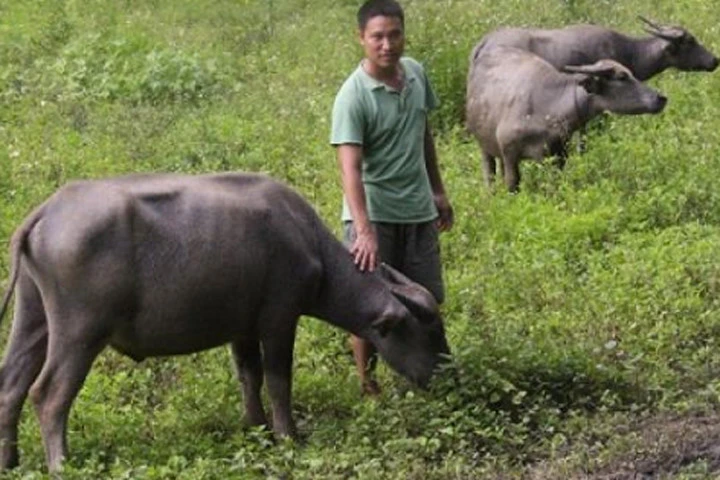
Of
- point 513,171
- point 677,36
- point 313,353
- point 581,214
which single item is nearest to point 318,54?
point 677,36

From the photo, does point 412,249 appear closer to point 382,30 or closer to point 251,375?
point 251,375

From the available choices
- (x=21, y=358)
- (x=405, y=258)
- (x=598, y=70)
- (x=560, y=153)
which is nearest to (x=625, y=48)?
(x=598, y=70)

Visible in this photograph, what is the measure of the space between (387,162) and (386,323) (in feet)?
2.43

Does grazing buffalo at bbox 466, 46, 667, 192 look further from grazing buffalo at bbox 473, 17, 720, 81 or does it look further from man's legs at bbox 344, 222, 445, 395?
man's legs at bbox 344, 222, 445, 395

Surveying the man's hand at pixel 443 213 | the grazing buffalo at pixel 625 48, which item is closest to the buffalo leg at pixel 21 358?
the man's hand at pixel 443 213

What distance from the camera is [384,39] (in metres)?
7.91

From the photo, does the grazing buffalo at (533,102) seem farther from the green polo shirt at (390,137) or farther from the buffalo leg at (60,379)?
the buffalo leg at (60,379)

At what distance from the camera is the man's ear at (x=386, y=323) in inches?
318

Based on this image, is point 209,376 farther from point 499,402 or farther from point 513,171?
point 513,171

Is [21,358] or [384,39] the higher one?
[384,39]

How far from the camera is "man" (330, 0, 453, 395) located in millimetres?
7938

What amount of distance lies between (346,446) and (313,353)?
5.66 ft

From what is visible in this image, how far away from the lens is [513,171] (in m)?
12.7

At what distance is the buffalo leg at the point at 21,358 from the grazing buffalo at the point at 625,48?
7.86 meters
